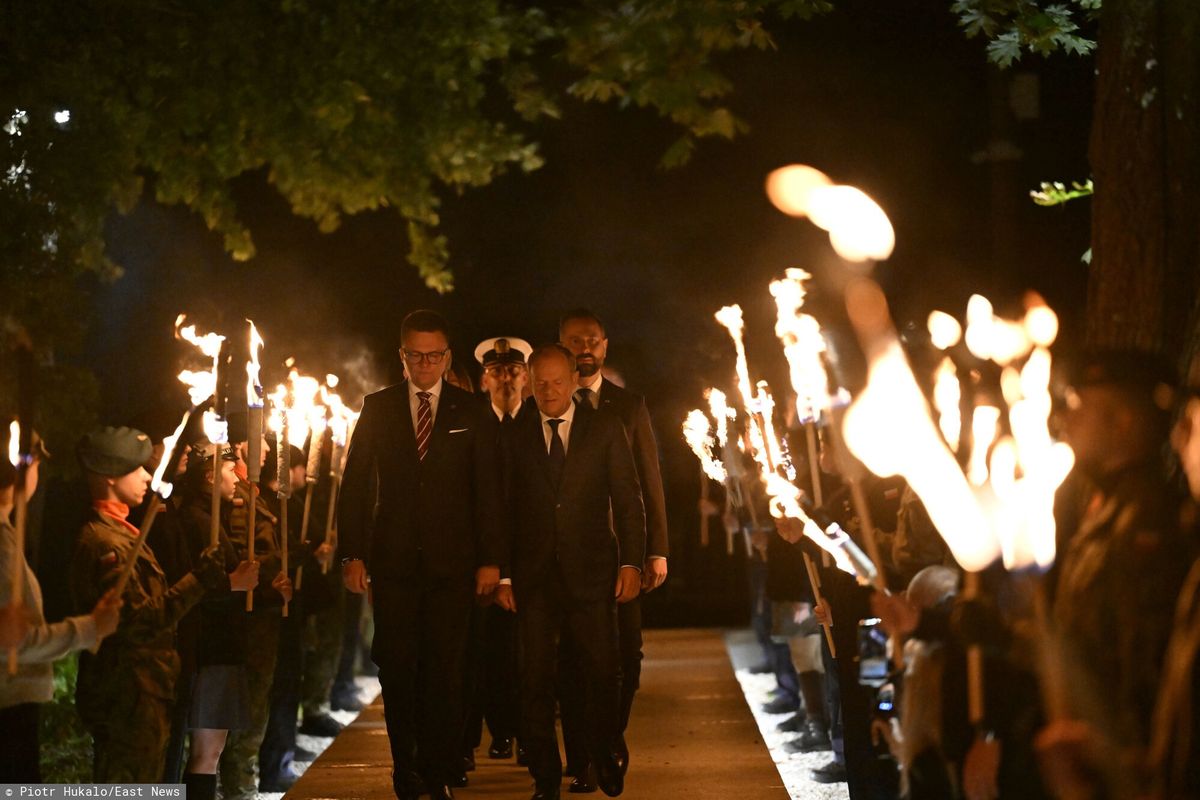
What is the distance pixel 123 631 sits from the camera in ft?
22.2

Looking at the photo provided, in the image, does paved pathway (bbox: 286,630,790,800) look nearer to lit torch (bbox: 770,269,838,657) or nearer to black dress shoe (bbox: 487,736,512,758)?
black dress shoe (bbox: 487,736,512,758)

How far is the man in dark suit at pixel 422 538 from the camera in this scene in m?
8.27

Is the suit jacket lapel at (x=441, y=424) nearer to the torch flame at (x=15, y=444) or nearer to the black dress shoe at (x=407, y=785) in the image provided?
the black dress shoe at (x=407, y=785)

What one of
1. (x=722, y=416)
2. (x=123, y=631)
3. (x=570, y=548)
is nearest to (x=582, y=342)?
(x=570, y=548)

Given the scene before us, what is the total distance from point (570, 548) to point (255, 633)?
199 centimetres

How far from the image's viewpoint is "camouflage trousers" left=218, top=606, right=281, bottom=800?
8727 mm

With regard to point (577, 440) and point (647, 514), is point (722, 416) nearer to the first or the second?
point (647, 514)

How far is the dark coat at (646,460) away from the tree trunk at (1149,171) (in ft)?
9.79

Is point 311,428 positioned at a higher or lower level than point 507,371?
lower

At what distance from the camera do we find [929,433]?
4750mm

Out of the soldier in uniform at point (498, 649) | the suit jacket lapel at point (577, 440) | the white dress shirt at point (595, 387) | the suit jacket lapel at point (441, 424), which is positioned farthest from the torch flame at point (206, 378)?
the soldier in uniform at point (498, 649)

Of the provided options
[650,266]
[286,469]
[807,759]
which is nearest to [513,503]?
[286,469]

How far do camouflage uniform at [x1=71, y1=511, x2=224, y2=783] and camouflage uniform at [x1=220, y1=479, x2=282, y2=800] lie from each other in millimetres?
1688

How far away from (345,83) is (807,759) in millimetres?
6663
